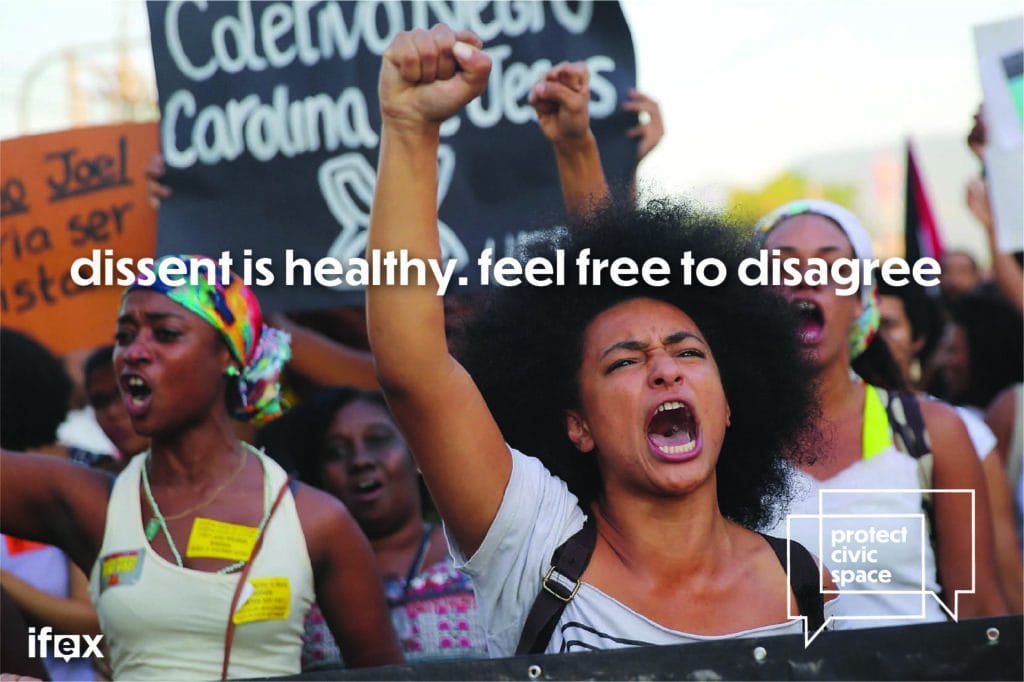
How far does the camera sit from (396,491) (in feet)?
11.3

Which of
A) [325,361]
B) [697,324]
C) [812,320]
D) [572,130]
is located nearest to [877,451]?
[812,320]

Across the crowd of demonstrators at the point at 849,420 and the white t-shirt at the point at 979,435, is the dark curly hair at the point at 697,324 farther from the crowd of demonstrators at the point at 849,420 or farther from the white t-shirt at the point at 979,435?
the white t-shirt at the point at 979,435

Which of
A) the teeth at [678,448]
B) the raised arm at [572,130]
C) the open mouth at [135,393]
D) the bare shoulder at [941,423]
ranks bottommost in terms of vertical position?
→ the teeth at [678,448]

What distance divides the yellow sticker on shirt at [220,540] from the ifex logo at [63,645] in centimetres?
26

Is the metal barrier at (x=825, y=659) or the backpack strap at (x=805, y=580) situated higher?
the backpack strap at (x=805, y=580)

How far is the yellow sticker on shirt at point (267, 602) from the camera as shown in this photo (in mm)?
2600

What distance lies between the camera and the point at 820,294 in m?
3.11

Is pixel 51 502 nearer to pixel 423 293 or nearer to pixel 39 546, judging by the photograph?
pixel 39 546

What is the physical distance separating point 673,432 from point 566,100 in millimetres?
948

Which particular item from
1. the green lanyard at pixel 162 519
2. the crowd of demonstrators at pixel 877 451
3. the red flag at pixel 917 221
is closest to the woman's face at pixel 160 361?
the green lanyard at pixel 162 519

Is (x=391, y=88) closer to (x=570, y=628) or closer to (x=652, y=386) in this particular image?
(x=652, y=386)

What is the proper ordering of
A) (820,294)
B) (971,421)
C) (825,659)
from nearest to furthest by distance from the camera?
(825,659)
(820,294)
(971,421)

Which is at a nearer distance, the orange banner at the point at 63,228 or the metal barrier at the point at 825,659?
the metal barrier at the point at 825,659

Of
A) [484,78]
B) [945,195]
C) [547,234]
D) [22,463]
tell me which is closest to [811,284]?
[547,234]
